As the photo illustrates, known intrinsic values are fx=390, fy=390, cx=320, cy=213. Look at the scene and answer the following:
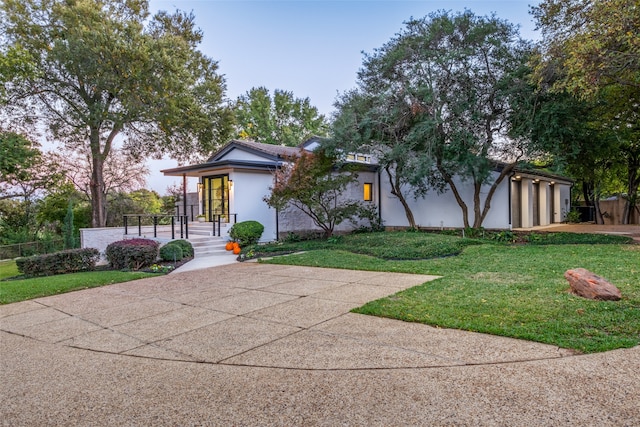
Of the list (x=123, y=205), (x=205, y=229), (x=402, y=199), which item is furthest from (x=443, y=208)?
(x=123, y=205)

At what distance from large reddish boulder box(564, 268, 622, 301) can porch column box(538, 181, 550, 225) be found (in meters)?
15.6

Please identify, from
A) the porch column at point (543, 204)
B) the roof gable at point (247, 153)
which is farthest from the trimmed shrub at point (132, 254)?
the porch column at point (543, 204)

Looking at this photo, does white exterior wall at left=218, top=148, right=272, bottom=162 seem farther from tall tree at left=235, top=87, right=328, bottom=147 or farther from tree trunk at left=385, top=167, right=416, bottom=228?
tall tree at left=235, top=87, right=328, bottom=147

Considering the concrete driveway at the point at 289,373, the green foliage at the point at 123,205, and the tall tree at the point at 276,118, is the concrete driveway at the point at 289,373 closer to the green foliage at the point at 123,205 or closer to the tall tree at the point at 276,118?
the green foliage at the point at 123,205

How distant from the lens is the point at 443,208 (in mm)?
16750

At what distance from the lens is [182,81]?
55.5 ft

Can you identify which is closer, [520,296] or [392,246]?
[520,296]

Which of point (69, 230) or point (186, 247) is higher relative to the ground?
point (69, 230)

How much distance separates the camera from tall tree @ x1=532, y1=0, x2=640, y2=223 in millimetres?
7660

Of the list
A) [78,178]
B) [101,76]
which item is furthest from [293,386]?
[78,178]

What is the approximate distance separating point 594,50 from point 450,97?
5.07 metres

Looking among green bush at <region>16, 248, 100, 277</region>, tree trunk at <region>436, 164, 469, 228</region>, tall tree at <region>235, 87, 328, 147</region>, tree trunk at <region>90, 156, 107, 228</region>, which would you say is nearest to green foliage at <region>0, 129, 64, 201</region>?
tree trunk at <region>90, 156, 107, 228</region>

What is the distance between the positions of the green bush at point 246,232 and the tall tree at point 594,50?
950 centimetres

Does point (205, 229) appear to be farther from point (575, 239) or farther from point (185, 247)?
point (575, 239)
